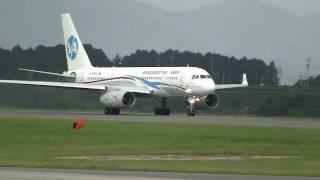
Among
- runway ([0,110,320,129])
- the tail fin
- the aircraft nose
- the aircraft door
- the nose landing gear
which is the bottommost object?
runway ([0,110,320,129])

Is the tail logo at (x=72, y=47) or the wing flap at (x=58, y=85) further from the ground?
the tail logo at (x=72, y=47)

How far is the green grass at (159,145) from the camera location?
27.3 meters

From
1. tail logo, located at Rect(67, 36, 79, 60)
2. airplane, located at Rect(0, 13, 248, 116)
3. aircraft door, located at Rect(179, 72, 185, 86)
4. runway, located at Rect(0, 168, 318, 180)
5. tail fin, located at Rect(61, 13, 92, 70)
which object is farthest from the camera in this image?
tail logo, located at Rect(67, 36, 79, 60)

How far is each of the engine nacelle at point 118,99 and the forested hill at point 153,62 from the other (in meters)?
43.3

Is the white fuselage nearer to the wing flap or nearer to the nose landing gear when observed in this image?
the nose landing gear

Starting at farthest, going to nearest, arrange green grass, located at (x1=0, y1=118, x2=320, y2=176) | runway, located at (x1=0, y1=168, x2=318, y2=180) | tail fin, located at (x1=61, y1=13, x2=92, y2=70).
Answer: tail fin, located at (x1=61, y1=13, x2=92, y2=70) → green grass, located at (x1=0, y1=118, x2=320, y2=176) → runway, located at (x1=0, y1=168, x2=318, y2=180)

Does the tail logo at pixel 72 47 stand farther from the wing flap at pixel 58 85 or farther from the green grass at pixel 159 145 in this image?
the green grass at pixel 159 145

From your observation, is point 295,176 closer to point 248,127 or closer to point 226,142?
point 226,142

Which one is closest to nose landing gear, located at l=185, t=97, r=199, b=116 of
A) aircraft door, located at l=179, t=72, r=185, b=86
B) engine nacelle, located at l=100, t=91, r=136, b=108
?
aircraft door, located at l=179, t=72, r=185, b=86

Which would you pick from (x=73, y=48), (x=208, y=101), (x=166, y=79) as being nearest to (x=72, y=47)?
(x=73, y=48)

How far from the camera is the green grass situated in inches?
1075

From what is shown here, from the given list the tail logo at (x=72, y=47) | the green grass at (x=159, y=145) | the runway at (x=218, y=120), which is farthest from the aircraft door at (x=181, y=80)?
the green grass at (x=159, y=145)

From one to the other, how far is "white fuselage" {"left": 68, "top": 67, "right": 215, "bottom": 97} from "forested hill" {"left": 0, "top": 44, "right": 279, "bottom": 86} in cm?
3953

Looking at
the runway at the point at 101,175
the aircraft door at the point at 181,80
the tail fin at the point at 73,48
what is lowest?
the runway at the point at 101,175
